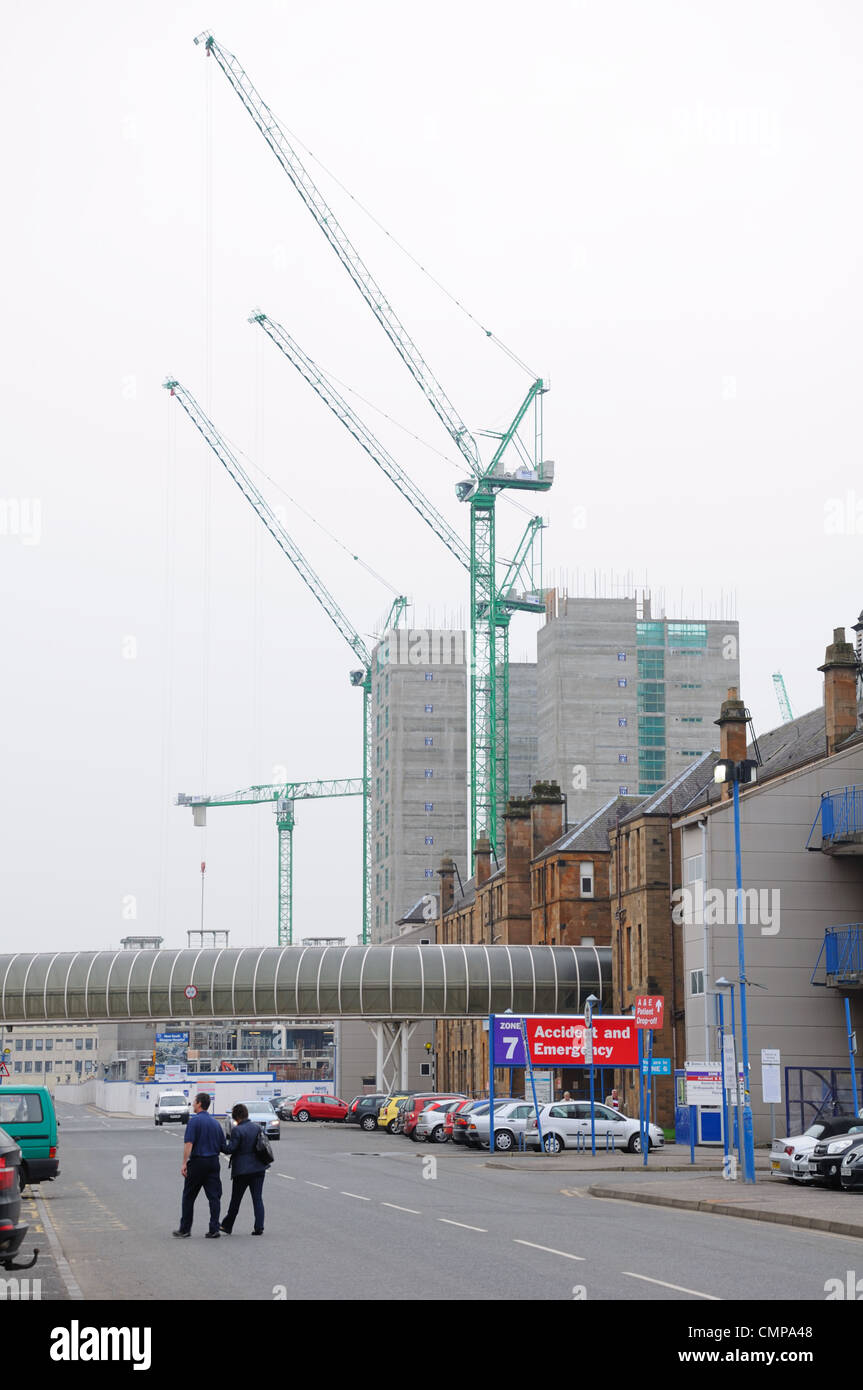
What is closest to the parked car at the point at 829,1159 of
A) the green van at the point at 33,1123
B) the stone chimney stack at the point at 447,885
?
the green van at the point at 33,1123

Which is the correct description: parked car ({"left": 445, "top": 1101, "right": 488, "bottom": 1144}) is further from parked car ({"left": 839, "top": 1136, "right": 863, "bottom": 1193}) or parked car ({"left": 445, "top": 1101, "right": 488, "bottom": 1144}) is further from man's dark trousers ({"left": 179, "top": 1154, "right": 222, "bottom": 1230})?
man's dark trousers ({"left": 179, "top": 1154, "right": 222, "bottom": 1230})

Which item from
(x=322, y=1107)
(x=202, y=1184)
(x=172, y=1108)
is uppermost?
(x=202, y=1184)

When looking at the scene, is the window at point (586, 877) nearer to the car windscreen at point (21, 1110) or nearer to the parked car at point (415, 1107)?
the parked car at point (415, 1107)

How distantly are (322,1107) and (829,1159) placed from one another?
160 feet

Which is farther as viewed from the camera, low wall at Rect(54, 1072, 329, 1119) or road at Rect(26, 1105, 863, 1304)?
low wall at Rect(54, 1072, 329, 1119)

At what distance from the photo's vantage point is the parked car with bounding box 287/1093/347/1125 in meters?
76.4

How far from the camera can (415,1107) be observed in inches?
2221

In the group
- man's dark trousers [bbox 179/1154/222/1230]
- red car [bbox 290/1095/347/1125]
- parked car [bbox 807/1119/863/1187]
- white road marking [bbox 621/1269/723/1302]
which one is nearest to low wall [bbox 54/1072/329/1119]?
red car [bbox 290/1095/347/1125]

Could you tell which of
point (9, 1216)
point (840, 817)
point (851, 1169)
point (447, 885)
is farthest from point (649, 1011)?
point (447, 885)

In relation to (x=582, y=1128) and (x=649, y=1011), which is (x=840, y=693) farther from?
(x=649, y=1011)

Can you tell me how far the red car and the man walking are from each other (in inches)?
2273
